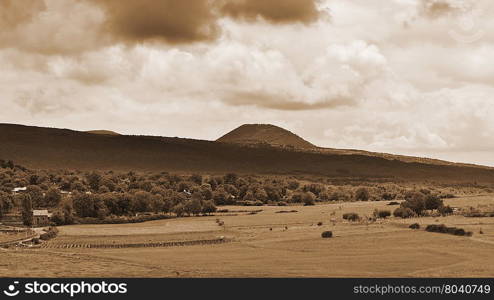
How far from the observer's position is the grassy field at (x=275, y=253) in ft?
163

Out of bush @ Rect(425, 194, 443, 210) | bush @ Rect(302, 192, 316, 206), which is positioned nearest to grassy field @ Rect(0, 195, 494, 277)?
bush @ Rect(425, 194, 443, 210)

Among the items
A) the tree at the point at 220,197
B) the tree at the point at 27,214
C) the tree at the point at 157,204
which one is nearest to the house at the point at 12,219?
the tree at the point at 27,214

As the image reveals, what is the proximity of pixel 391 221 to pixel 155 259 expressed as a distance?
1549 inches

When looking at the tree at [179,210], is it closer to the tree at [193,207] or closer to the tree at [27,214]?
the tree at [193,207]

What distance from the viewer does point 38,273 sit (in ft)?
163

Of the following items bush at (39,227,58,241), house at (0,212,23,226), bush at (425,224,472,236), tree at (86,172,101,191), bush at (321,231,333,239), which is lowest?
bush at (39,227,58,241)

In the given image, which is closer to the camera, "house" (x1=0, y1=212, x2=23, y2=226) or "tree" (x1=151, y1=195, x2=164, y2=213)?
"house" (x1=0, y1=212, x2=23, y2=226)

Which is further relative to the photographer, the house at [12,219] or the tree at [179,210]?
the tree at [179,210]

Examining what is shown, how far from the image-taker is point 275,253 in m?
61.1

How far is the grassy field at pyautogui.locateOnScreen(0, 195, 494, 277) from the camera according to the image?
163 ft

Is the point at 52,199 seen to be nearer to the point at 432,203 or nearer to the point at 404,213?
the point at 404,213

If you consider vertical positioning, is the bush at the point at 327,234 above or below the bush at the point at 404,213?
below

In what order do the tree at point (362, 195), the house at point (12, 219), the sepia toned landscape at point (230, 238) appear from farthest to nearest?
1. the tree at point (362, 195)
2. the house at point (12, 219)
3. the sepia toned landscape at point (230, 238)

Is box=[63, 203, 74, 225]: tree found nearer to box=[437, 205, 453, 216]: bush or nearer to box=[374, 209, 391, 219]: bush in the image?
box=[374, 209, 391, 219]: bush
